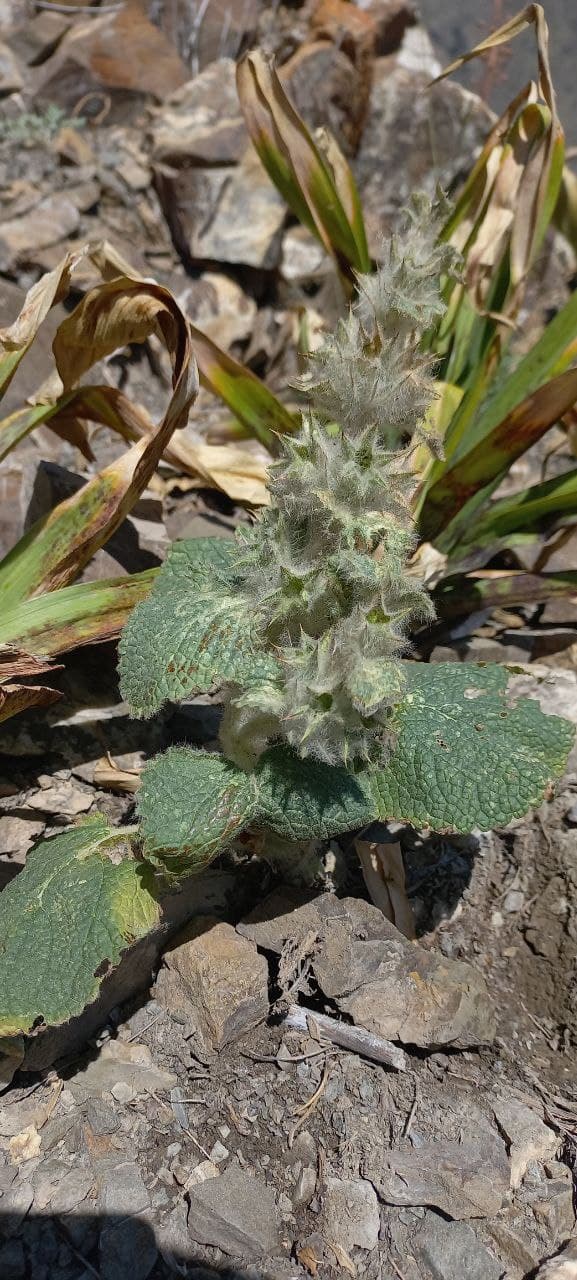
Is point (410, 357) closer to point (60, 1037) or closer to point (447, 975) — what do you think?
point (447, 975)

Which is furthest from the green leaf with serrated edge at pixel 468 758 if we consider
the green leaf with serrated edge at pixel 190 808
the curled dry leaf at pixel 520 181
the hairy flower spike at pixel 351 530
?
the curled dry leaf at pixel 520 181

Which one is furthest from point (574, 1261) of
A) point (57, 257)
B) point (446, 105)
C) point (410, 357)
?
point (446, 105)

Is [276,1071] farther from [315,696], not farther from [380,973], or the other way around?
[315,696]

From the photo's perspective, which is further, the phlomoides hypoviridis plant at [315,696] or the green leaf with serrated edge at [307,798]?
the green leaf with serrated edge at [307,798]

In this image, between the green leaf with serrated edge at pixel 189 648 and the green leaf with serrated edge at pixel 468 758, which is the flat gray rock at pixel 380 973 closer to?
the green leaf with serrated edge at pixel 468 758

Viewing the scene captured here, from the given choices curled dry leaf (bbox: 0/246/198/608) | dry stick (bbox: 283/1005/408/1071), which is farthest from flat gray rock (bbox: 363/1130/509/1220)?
curled dry leaf (bbox: 0/246/198/608)

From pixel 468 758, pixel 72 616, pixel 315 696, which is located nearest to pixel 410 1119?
pixel 468 758

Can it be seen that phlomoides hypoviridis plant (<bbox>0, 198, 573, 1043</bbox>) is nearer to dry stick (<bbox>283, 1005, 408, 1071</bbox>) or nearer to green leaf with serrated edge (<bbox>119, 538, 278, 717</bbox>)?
green leaf with serrated edge (<bbox>119, 538, 278, 717</bbox>)
